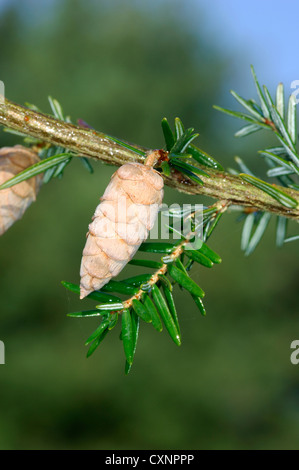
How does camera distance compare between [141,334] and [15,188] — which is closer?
[15,188]

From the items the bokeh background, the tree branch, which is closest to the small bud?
the tree branch

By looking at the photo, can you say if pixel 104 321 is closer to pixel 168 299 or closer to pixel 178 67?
pixel 168 299

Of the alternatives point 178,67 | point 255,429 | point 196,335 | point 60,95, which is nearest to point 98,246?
point 196,335

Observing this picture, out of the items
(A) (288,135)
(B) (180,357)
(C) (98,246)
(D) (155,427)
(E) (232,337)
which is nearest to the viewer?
(C) (98,246)

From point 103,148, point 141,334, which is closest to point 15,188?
point 103,148

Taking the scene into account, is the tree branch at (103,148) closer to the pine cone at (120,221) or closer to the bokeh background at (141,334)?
the pine cone at (120,221)

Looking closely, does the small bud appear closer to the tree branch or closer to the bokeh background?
the tree branch

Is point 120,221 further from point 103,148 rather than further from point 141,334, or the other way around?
point 141,334
